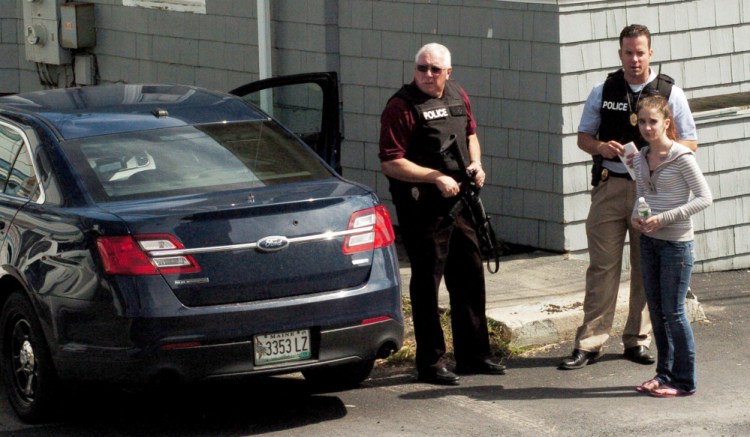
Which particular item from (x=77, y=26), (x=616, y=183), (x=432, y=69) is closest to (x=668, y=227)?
(x=616, y=183)

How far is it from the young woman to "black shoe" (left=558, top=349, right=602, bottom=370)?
0.63 metres

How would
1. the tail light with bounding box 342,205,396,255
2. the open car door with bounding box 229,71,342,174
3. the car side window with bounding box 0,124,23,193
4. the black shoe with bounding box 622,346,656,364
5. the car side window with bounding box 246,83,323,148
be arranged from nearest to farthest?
the tail light with bounding box 342,205,396,255, the car side window with bounding box 0,124,23,193, the black shoe with bounding box 622,346,656,364, the open car door with bounding box 229,71,342,174, the car side window with bounding box 246,83,323,148

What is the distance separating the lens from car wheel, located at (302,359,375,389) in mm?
6996

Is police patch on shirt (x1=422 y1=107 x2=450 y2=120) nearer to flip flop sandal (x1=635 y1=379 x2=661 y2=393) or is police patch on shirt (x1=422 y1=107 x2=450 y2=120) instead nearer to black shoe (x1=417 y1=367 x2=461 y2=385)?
black shoe (x1=417 y1=367 x2=461 y2=385)

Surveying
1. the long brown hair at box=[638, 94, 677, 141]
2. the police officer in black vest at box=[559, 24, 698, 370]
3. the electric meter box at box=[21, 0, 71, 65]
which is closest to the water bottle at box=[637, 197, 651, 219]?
the long brown hair at box=[638, 94, 677, 141]

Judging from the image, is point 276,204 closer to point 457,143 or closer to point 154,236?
point 154,236

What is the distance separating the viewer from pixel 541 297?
8430mm

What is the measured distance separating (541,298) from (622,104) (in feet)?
5.69

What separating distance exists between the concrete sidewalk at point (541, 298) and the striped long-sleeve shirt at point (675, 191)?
4.84ft

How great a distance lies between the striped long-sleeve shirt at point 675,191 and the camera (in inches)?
254

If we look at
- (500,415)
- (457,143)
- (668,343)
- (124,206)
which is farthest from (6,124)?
(668,343)

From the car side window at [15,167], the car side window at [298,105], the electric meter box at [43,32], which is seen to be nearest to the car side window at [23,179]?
the car side window at [15,167]

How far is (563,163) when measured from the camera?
9508mm

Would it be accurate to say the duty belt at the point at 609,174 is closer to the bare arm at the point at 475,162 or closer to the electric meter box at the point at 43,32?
the bare arm at the point at 475,162
